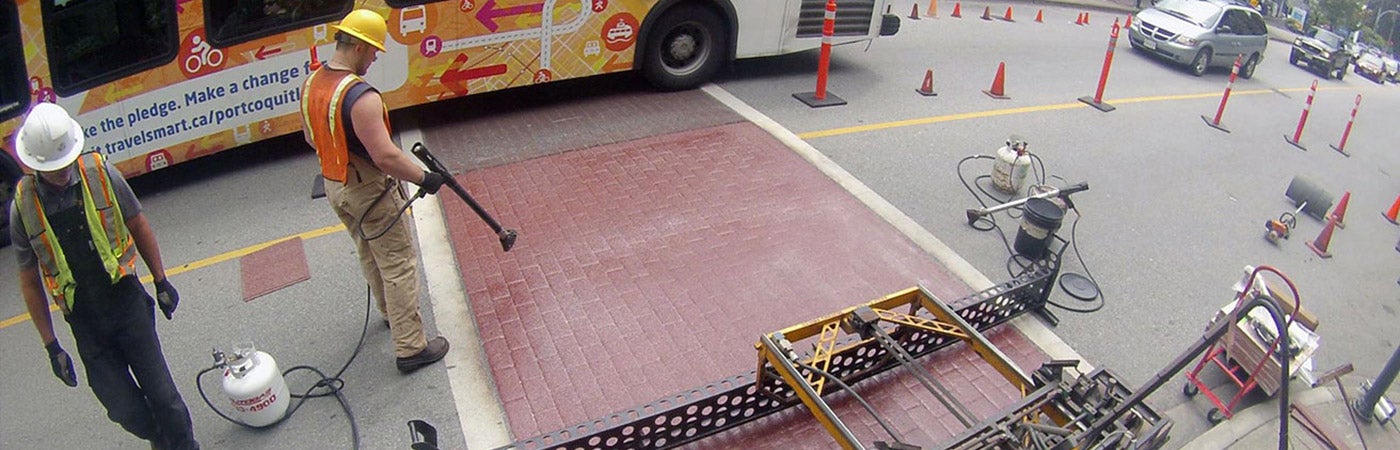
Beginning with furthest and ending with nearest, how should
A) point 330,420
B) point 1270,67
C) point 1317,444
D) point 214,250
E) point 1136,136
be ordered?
1. point 1270,67
2. point 1136,136
3. point 214,250
4. point 1317,444
5. point 330,420

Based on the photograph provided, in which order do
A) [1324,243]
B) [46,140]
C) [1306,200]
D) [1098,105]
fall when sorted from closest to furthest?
[46,140]
[1324,243]
[1306,200]
[1098,105]

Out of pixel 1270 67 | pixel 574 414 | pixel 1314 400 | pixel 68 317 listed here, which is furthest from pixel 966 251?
pixel 1270 67

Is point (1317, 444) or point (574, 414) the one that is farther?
point (1317, 444)

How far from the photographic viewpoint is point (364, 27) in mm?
3889

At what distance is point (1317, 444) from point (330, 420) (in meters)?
6.09

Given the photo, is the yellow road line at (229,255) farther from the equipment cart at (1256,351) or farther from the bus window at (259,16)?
the equipment cart at (1256,351)

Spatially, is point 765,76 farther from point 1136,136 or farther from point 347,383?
point 347,383

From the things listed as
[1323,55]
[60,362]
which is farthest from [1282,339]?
[1323,55]

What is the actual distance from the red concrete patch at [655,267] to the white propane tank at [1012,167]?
5.07 feet

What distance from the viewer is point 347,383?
183 inches

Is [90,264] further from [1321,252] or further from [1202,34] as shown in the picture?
[1202,34]

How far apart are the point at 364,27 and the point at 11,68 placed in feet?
12.0

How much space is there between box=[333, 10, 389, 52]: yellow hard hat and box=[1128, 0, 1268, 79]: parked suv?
1546 cm

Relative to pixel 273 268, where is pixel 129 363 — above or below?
above
